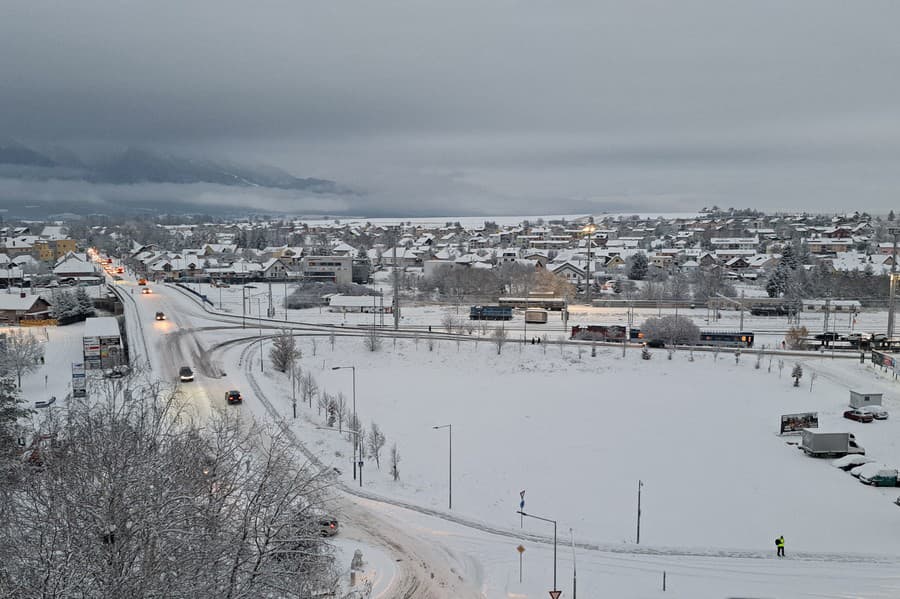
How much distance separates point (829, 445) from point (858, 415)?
595cm

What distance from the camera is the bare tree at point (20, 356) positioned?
105 feet

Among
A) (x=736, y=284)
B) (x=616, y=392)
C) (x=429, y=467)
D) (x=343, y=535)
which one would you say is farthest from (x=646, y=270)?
(x=343, y=535)

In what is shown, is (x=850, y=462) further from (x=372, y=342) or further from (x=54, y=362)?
(x=54, y=362)

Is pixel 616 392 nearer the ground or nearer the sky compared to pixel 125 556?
nearer the ground

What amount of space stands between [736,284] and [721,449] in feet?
187

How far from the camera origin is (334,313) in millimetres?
61531

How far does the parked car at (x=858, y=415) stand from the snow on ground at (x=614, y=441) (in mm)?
402

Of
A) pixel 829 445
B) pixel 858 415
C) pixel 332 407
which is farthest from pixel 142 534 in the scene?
pixel 858 415

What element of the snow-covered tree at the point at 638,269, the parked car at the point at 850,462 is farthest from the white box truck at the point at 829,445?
the snow-covered tree at the point at 638,269

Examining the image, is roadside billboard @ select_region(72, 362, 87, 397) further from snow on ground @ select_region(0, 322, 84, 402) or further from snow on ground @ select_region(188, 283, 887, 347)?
snow on ground @ select_region(188, 283, 887, 347)

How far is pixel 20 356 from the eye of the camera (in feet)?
111

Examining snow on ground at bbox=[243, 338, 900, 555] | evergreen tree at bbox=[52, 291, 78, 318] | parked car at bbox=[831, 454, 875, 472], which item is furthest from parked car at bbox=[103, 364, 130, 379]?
parked car at bbox=[831, 454, 875, 472]

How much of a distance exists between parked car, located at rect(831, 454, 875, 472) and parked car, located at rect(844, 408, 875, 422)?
18.4ft

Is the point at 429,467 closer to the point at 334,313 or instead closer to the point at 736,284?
the point at 334,313
